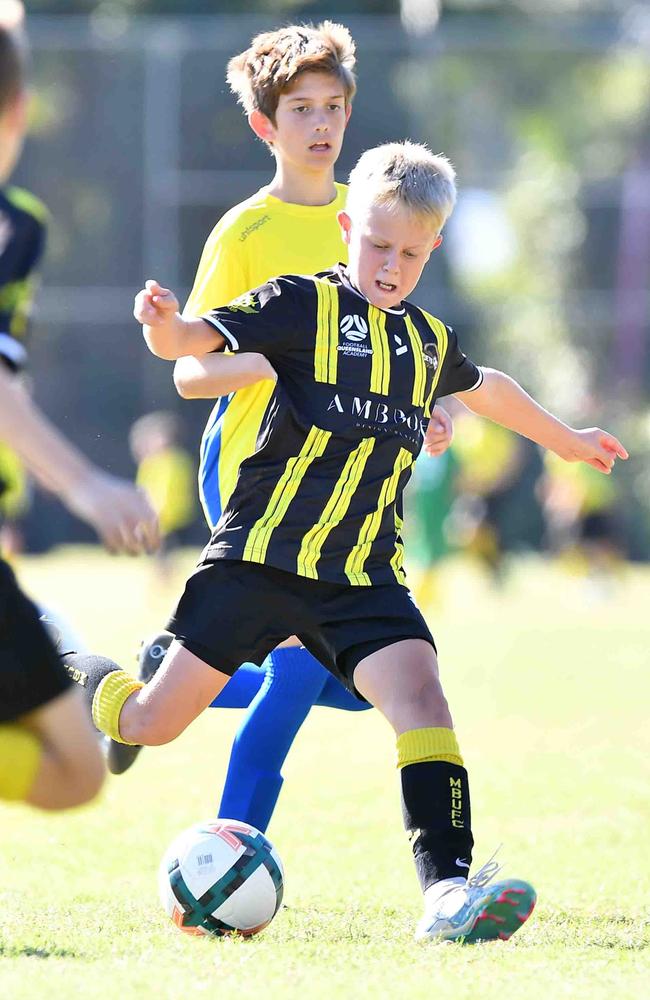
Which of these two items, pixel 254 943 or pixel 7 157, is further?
pixel 254 943

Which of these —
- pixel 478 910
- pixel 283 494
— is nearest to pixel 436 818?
pixel 478 910

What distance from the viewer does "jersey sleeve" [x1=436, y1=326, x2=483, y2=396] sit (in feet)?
15.3

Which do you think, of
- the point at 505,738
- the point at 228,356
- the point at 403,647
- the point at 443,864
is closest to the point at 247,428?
the point at 228,356

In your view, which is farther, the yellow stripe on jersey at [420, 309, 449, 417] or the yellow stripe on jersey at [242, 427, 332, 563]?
the yellow stripe on jersey at [420, 309, 449, 417]

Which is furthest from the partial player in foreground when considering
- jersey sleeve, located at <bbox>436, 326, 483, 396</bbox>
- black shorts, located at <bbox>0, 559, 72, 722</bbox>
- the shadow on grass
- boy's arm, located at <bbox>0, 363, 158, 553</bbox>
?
boy's arm, located at <bbox>0, 363, 158, 553</bbox>

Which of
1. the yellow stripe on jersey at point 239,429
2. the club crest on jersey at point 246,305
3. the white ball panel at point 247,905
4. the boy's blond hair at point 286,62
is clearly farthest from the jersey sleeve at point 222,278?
the white ball panel at point 247,905

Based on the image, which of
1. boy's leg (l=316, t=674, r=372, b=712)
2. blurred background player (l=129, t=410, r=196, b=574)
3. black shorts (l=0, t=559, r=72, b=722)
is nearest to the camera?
black shorts (l=0, t=559, r=72, b=722)

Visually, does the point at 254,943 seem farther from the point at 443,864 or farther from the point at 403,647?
the point at 403,647

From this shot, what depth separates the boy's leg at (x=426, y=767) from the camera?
4281 mm

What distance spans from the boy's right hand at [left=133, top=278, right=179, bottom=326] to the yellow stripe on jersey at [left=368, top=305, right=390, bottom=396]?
56 centimetres

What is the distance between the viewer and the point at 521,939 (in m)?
4.31

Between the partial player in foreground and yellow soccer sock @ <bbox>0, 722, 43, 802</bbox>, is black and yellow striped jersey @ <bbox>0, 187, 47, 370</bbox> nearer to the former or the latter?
the partial player in foreground

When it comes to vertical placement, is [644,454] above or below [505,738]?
below

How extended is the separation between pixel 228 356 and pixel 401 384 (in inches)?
17.4
